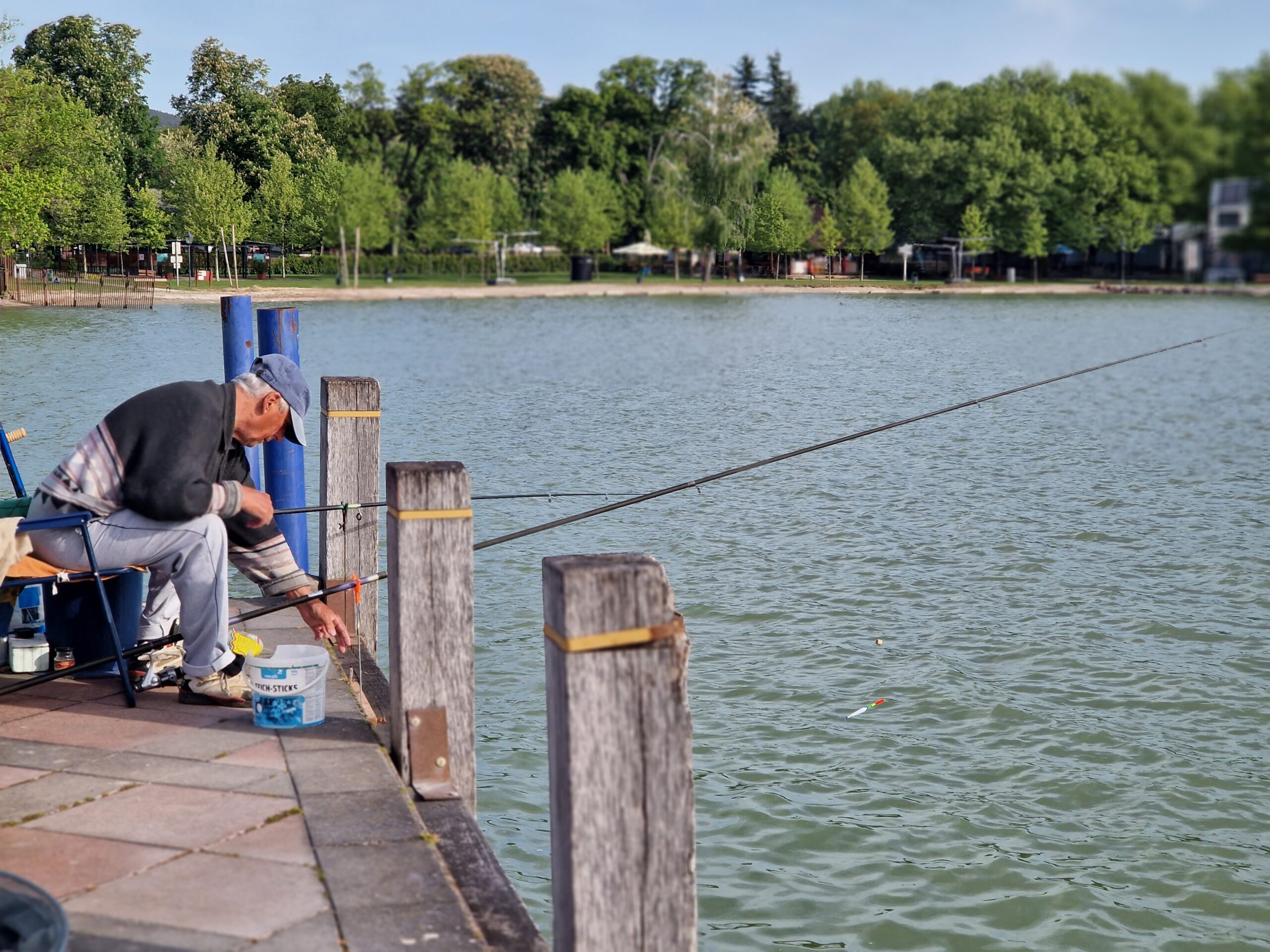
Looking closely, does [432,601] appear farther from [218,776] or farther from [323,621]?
[323,621]

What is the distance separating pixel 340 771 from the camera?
14.3 feet

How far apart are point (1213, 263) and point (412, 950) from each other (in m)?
2.40

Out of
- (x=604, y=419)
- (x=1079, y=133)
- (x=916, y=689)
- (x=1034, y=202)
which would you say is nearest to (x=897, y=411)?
(x=604, y=419)

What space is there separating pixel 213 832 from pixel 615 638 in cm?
170

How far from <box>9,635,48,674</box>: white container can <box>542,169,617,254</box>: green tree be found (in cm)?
2941

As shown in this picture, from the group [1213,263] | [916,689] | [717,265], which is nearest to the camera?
[1213,263]

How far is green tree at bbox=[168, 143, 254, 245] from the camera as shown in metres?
12.0

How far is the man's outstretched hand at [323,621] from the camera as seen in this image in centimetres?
523

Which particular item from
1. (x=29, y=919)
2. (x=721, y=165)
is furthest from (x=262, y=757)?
(x=721, y=165)

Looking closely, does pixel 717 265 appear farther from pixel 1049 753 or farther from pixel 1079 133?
pixel 1079 133

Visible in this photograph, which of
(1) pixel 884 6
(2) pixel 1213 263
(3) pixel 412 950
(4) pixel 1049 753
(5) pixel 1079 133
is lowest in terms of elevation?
(4) pixel 1049 753

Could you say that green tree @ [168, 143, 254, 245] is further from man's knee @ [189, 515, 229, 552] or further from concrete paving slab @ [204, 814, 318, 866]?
concrete paving slab @ [204, 814, 318, 866]

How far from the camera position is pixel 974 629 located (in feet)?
30.8

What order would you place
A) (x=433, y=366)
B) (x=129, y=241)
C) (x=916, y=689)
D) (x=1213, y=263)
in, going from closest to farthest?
(x=1213, y=263) → (x=916, y=689) → (x=129, y=241) → (x=433, y=366)
